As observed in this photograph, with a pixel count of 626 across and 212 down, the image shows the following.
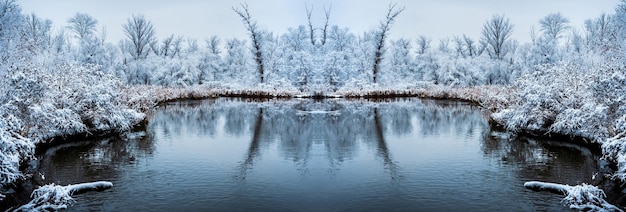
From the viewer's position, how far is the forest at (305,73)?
12.8 meters

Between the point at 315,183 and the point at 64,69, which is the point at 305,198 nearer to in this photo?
the point at 315,183

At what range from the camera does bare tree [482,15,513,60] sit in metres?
60.8

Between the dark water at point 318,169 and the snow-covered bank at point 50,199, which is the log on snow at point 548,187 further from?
the snow-covered bank at point 50,199

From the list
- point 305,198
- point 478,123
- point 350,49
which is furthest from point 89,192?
point 350,49

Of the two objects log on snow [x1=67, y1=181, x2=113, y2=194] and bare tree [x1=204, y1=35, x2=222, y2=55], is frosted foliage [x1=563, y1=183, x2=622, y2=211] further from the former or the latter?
bare tree [x1=204, y1=35, x2=222, y2=55]

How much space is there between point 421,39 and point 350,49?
2435cm

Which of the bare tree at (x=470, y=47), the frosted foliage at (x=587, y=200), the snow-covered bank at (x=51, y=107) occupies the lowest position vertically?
the frosted foliage at (x=587, y=200)

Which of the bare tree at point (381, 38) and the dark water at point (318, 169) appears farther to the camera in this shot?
the bare tree at point (381, 38)

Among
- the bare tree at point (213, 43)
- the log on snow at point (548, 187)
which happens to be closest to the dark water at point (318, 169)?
the log on snow at point (548, 187)

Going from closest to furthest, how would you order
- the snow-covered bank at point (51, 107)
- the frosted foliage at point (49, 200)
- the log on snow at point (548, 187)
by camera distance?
the frosted foliage at point (49, 200) → the log on snow at point (548, 187) → the snow-covered bank at point (51, 107)

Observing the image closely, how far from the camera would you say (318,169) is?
11633mm

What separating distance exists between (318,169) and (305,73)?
81.0 feet

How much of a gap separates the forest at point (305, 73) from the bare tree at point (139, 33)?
0.56 ft

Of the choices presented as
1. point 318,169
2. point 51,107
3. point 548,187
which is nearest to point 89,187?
point 318,169
